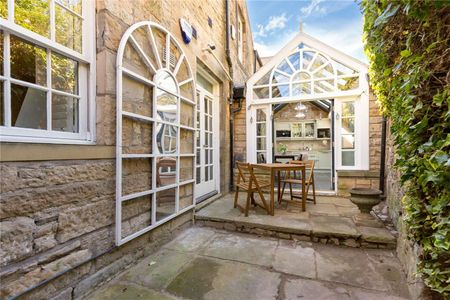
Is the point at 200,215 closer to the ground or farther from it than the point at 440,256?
closer to the ground

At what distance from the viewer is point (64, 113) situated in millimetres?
1505

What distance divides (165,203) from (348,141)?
350 centimetres

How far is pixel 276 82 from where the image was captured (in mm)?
4316

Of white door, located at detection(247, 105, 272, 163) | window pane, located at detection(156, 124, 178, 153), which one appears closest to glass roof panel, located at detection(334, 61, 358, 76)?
white door, located at detection(247, 105, 272, 163)

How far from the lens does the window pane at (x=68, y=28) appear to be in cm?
145

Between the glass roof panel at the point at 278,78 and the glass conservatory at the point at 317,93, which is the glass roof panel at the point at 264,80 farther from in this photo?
the glass roof panel at the point at 278,78

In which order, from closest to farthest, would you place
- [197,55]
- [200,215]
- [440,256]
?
1. [440,256]
2. [200,215]
3. [197,55]

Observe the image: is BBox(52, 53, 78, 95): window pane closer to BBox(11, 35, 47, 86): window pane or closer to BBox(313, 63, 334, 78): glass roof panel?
BBox(11, 35, 47, 86): window pane

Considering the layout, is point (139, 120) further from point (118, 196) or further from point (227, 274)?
point (227, 274)

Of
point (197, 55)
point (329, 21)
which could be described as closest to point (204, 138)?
point (197, 55)

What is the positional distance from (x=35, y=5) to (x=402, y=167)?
8.81 ft

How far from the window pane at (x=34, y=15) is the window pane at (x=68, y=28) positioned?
64 mm

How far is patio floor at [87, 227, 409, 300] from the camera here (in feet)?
4.95

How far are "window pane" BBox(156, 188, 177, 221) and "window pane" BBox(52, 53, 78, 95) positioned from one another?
1273 millimetres
